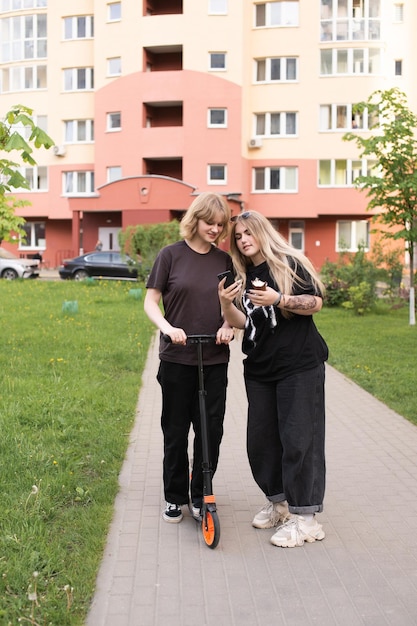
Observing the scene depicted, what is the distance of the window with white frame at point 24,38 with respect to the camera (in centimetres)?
→ 4594

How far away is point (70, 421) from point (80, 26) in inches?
1617

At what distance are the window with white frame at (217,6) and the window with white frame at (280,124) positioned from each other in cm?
558

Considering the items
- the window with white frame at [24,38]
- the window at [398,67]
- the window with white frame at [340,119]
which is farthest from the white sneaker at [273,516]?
the window with white frame at [24,38]

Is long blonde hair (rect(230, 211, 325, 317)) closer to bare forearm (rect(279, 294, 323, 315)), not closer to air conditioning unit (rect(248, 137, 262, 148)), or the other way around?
bare forearm (rect(279, 294, 323, 315))

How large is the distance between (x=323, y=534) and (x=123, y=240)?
25.4 meters

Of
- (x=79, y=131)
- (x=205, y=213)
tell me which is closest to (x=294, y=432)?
(x=205, y=213)

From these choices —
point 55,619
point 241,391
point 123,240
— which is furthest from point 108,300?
point 55,619

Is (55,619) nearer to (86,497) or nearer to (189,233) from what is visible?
(86,497)

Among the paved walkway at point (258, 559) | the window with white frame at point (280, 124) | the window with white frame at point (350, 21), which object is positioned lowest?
the paved walkway at point (258, 559)

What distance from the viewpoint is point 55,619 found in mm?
3527

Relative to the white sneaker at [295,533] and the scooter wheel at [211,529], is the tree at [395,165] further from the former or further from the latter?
the scooter wheel at [211,529]

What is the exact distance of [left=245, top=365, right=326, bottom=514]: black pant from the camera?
4.57 meters

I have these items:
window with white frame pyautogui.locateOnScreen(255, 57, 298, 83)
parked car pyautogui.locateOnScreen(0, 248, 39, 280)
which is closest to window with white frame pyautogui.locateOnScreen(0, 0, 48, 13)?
window with white frame pyautogui.locateOnScreen(255, 57, 298, 83)

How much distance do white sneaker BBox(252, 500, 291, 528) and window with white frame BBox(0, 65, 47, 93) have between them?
44.4m
